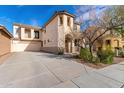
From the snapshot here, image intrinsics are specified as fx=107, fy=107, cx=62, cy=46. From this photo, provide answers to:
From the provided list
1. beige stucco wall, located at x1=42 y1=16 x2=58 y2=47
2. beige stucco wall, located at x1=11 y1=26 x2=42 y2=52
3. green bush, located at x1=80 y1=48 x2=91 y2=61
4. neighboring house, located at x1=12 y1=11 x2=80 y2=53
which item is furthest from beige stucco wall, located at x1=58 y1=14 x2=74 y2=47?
beige stucco wall, located at x1=11 y1=26 x2=42 y2=52

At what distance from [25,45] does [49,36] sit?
7.90 metres

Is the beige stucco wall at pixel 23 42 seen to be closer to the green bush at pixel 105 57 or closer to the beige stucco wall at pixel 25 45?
the beige stucco wall at pixel 25 45

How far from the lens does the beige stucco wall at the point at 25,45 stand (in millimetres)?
22094

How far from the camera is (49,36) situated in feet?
60.1

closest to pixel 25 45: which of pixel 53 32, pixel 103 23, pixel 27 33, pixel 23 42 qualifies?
pixel 23 42

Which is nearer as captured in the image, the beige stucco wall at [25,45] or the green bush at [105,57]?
the green bush at [105,57]

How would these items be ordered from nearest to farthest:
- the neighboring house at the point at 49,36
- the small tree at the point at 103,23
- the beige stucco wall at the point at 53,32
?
the small tree at the point at 103,23
the neighboring house at the point at 49,36
the beige stucco wall at the point at 53,32

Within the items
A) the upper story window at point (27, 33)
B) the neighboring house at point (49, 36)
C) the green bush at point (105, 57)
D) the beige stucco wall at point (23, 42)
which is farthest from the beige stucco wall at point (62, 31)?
the upper story window at point (27, 33)

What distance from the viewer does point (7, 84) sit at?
3.96 meters

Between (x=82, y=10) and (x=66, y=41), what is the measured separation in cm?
667

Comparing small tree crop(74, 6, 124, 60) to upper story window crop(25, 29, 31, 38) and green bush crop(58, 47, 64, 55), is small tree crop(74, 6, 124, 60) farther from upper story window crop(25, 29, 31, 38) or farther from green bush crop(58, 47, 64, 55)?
upper story window crop(25, 29, 31, 38)

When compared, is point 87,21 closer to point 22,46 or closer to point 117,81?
point 117,81
